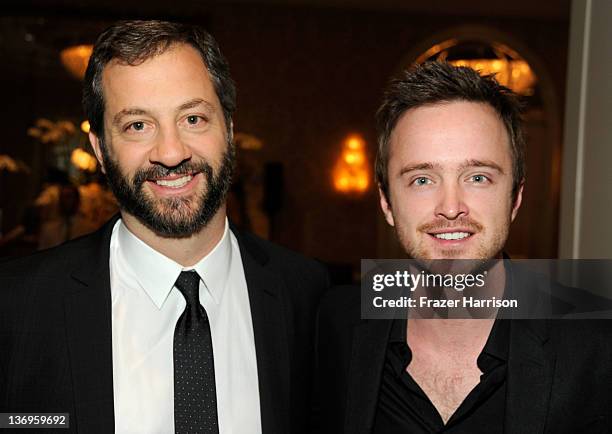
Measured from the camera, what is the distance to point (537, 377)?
1469mm

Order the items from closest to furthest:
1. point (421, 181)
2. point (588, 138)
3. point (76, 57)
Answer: point (421, 181)
point (588, 138)
point (76, 57)

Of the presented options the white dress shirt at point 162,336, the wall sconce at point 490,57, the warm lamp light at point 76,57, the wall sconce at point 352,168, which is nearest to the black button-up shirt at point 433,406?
the white dress shirt at point 162,336

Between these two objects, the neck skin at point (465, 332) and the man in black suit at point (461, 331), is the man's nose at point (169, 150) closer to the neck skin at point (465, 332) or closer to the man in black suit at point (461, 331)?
the man in black suit at point (461, 331)

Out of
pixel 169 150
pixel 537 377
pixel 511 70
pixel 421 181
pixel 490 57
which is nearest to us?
pixel 537 377

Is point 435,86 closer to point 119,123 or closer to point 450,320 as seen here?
point 450,320

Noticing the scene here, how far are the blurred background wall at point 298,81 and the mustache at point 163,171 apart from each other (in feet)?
20.4

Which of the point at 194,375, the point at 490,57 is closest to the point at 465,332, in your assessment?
the point at 194,375

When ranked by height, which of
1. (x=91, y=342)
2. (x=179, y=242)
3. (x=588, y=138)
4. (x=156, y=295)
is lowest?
(x=91, y=342)

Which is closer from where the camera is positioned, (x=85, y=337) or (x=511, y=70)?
(x=85, y=337)

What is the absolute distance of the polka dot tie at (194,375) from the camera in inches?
64.8

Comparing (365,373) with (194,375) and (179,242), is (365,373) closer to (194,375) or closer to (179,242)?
(194,375)

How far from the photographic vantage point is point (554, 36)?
8633mm

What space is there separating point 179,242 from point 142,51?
1.73ft

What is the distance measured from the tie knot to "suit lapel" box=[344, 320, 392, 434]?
0.44 meters
